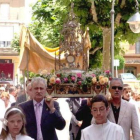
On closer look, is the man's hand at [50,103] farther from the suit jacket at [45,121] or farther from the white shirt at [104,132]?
the white shirt at [104,132]

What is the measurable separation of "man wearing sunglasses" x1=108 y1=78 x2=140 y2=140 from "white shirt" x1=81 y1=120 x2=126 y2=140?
4.72 feet

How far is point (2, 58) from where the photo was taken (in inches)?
2167

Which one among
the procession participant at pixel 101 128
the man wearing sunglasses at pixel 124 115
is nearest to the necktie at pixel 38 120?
the man wearing sunglasses at pixel 124 115

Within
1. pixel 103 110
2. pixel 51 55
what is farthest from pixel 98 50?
pixel 103 110

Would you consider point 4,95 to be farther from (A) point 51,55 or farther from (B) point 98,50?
(B) point 98,50

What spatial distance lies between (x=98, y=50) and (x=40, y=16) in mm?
3387

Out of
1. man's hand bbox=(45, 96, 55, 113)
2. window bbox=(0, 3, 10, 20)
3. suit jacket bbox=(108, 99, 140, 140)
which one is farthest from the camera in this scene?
window bbox=(0, 3, 10, 20)

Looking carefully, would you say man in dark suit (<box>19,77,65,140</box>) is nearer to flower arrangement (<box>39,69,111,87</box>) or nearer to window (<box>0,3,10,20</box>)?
flower arrangement (<box>39,69,111,87</box>)

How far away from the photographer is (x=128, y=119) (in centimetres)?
741

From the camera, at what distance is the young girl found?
19.5 ft

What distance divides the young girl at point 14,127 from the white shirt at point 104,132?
0.61 metres

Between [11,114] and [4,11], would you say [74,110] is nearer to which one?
[11,114]

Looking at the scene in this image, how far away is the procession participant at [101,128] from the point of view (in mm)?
5781

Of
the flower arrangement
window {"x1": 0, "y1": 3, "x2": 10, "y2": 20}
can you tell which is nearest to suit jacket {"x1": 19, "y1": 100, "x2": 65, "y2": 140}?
the flower arrangement
